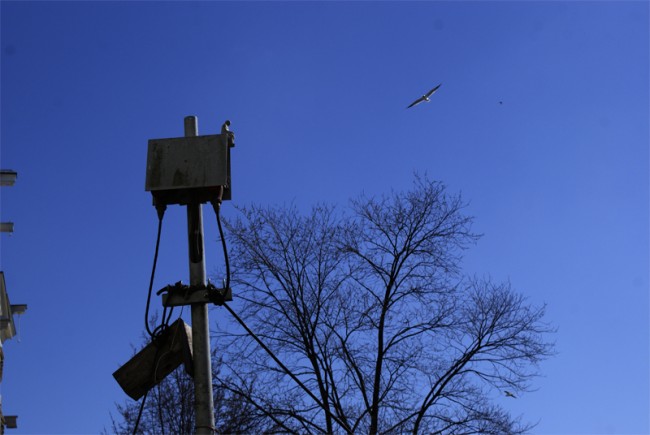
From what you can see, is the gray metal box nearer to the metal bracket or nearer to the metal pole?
the metal pole

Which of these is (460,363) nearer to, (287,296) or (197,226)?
(287,296)

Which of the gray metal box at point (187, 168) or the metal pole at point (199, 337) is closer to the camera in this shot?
the metal pole at point (199, 337)

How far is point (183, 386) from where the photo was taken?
69.5 feet

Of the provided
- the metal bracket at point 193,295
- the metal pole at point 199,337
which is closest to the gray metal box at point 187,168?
the metal pole at point 199,337

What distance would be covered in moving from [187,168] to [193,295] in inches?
31.7

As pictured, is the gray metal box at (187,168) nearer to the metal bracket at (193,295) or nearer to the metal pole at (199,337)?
the metal pole at (199,337)

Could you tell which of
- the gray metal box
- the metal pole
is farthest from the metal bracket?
the gray metal box

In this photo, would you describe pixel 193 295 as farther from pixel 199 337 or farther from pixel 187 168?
pixel 187 168

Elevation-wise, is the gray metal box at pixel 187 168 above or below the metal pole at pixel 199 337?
above

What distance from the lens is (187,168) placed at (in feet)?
19.0

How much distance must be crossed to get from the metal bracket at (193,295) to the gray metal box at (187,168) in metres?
0.59

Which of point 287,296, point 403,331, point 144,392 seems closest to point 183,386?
point 287,296

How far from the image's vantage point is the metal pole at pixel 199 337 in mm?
5559

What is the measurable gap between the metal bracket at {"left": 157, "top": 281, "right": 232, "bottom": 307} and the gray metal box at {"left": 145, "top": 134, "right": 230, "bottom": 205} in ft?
1.94
